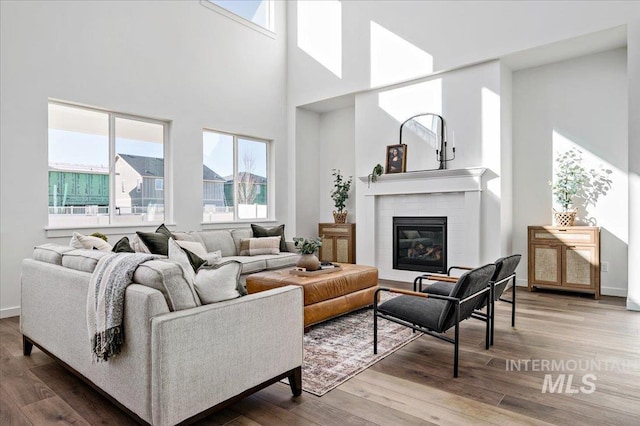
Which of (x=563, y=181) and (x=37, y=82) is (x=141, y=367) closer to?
(x=37, y=82)

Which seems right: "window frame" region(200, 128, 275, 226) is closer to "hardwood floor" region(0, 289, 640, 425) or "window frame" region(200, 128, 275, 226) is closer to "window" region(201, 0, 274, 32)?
"window" region(201, 0, 274, 32)

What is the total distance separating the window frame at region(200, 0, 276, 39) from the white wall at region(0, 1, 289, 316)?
0.08 m

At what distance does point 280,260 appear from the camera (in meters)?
5.39

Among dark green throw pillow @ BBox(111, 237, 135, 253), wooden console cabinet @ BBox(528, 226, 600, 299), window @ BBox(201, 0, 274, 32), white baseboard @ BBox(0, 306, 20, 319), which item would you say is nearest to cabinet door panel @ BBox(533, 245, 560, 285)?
wooden console cabinet @ BBox(528, 226, 600, 299)

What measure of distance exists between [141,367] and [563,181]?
17.6 ft

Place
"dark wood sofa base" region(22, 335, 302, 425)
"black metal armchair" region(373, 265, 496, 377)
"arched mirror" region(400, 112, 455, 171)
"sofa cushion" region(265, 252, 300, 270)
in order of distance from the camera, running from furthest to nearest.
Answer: "arched mirror" region(400, 112, 455, 171) → "sofa cushion" region(265, 252, 300, 270) → "black metal armchair" region(373, 265, 496, 377) → "dark wood sofa base" region(22, 335, 302, 425)

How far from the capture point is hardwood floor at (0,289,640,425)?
2.15 meters

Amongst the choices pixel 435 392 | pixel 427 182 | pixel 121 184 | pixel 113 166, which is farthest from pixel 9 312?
pixel 427 182

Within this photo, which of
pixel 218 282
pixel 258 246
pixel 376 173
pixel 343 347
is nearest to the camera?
pixel 218 282

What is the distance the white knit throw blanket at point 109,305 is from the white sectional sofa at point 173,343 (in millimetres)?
45

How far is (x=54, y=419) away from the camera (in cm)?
215

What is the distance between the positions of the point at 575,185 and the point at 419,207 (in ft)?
6.66

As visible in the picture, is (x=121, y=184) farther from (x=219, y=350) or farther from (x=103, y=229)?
(x=219, y=350)

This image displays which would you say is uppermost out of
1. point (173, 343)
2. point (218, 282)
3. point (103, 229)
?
point (103, 229)
